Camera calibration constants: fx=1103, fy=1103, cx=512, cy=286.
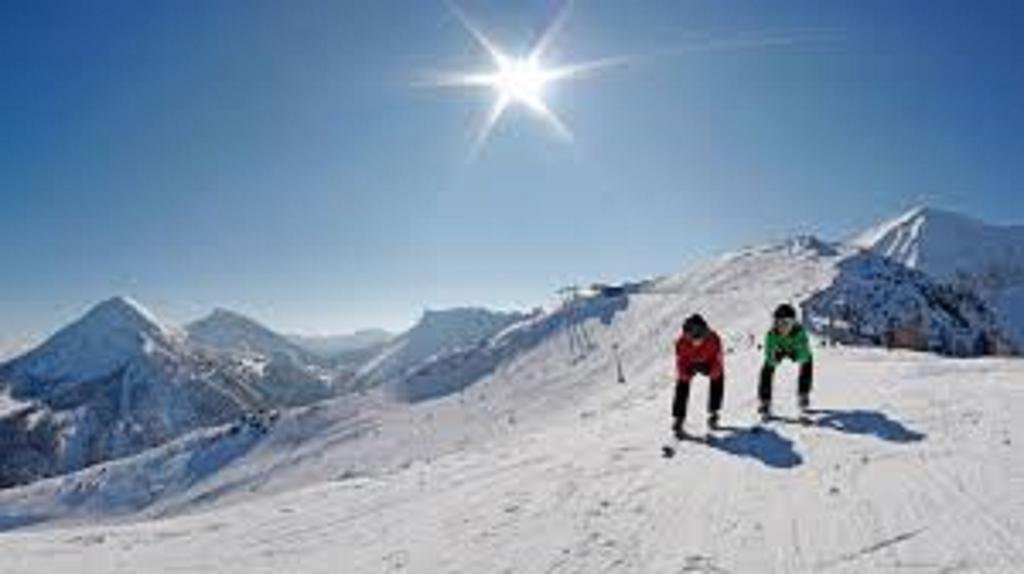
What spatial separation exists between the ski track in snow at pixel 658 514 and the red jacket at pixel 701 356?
1.26 m

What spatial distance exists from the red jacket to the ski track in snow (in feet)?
4.13

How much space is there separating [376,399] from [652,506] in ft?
568

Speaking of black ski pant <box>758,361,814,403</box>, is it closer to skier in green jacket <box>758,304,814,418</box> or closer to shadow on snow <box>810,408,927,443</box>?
skier in green jacket <box>758,304,814,418</box>

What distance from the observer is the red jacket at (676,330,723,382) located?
70.4 ft

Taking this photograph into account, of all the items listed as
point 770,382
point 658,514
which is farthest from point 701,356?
point 658,514

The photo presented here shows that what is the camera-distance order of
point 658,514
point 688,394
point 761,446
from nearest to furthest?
point 658,514 → point 761,446 → point 688,394

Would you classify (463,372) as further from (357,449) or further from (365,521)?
(365,521)

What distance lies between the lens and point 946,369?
84.3ft

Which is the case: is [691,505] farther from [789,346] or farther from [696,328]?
[789,346]

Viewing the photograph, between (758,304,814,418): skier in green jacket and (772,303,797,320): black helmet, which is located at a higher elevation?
(772,303,797,320): black helmet

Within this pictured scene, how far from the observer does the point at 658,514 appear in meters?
14.5

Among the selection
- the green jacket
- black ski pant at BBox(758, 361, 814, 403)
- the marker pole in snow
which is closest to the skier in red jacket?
black ski pant at BBox(758, 361, 814, 403)

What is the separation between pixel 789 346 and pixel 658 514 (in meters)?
9.22

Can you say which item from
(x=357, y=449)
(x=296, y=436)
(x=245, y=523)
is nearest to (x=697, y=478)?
(x=245, y=523)
